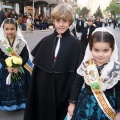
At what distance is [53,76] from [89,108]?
0.80m

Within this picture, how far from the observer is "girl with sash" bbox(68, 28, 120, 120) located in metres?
2.40

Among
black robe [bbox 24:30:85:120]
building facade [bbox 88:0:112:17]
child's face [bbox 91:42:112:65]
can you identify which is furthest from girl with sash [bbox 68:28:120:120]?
building facade [bbox 88:0:112:17]

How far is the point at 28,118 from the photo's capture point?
330cm

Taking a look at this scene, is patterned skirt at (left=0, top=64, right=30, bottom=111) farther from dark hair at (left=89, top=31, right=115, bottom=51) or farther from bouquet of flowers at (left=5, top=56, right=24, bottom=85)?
dark hair at (left=89, top=31, right=115, bottom=51)

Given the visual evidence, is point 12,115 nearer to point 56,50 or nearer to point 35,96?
point 35,96

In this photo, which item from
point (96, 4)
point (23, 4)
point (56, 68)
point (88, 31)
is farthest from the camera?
point (96, 4)

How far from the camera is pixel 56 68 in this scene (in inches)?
122

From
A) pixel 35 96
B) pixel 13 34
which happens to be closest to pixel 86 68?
pixel 35 96

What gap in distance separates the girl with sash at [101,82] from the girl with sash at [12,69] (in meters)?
1.98

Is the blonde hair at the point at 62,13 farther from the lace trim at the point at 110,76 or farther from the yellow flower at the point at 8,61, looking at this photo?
the yellow flower at the point at 8,61

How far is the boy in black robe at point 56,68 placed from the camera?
3092mm

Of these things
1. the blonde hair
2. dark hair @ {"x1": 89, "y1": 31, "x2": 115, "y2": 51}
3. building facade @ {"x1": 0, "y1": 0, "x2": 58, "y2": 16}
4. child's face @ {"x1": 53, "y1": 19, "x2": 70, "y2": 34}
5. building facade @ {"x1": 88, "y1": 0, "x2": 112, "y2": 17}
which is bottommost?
dark hair @ {"x1": 89, "y1": 31, "x2": 115, "y2": 51}

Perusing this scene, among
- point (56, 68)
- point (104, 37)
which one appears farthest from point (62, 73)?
point (104, 37)

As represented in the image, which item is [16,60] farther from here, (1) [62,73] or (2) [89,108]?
(2) [89,108]
